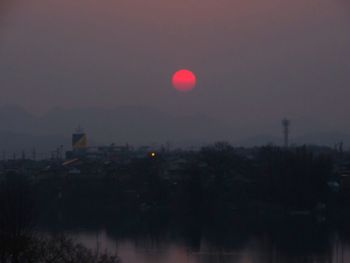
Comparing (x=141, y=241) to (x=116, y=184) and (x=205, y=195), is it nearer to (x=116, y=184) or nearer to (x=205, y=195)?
(x=205, y=195)

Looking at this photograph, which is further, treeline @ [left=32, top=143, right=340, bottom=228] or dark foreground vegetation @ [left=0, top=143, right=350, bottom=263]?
treeline @ [left=32, top=143, right=340, bottom=228]

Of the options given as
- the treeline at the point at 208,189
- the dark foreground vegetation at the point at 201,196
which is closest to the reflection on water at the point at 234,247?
the dark foreground vegetation at the point at 201,196

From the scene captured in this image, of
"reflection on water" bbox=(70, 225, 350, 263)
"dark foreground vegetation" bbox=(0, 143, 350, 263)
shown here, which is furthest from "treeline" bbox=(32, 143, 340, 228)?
"reflection on water" bbox=(70, 225, 350, 263)

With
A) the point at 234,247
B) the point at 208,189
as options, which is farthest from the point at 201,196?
the point at 234,247

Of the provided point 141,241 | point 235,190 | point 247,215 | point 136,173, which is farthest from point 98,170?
point 141,241

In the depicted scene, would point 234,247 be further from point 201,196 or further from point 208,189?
point 208,189

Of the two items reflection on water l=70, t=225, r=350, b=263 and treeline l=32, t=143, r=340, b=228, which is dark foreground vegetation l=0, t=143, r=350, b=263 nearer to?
treeline l=32, t=143, r=340, b=228
